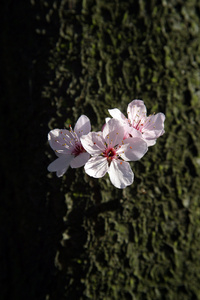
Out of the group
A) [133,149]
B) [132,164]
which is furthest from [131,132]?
[132,164]

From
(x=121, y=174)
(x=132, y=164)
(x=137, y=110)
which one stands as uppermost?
(x=137, y=110)

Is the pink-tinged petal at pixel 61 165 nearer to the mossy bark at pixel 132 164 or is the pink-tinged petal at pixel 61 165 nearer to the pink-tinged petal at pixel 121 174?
the pink-tinged petal at pixel 121 174

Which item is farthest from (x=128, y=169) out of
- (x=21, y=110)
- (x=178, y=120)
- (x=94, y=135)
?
(x=21, y=110)

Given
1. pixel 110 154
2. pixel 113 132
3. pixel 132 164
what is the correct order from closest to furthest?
pixel 113 132 → pixel 110 154 → pixel 132 164

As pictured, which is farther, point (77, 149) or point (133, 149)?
point (77, 149)

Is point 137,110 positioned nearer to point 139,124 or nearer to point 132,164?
point 139,124

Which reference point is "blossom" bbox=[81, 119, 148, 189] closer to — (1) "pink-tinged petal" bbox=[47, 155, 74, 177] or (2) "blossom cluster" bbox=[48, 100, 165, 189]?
(2) "blossom cluster" bbox=[48, 100, 165, 189]

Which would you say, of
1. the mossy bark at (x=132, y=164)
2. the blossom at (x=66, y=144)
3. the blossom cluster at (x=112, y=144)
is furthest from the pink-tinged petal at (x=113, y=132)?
the mossy bark at (x=132, y=164)
